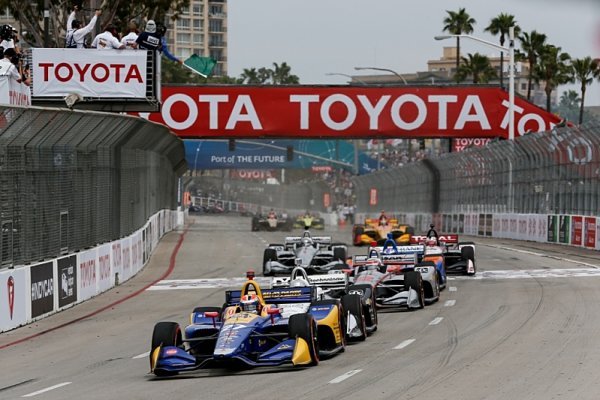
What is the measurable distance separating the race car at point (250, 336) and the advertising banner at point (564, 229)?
2552cm

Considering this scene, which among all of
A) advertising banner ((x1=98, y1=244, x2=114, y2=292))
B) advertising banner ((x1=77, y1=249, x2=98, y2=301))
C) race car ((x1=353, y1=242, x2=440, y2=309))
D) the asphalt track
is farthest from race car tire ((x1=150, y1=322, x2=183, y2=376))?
advertising banner ((x1=98, y1=244, x2=114, y2=292))

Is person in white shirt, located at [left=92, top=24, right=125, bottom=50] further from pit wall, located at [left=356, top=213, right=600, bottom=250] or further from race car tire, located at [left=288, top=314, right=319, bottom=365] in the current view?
race car tire, located at [left=288, top=314, right=319, bottom=365]

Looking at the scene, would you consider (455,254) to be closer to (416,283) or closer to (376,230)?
(416,283)

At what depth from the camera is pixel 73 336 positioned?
754 inches

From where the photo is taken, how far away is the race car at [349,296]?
16672mm

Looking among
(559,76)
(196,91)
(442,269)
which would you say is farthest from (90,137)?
(559,76)

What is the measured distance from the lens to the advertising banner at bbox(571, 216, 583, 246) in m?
39.2

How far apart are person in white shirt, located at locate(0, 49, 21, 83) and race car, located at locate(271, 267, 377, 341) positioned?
8321mm

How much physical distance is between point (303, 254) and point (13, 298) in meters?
11.1

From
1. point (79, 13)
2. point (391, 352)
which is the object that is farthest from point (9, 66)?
point (79, 13)

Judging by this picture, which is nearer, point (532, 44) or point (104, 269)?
point (104, 269)

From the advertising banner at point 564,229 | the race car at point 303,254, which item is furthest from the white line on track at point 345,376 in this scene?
the advertising banner at point 564,229

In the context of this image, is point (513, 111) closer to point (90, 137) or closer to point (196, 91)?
point (196, 91)

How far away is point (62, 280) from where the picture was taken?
2277 centimetres
